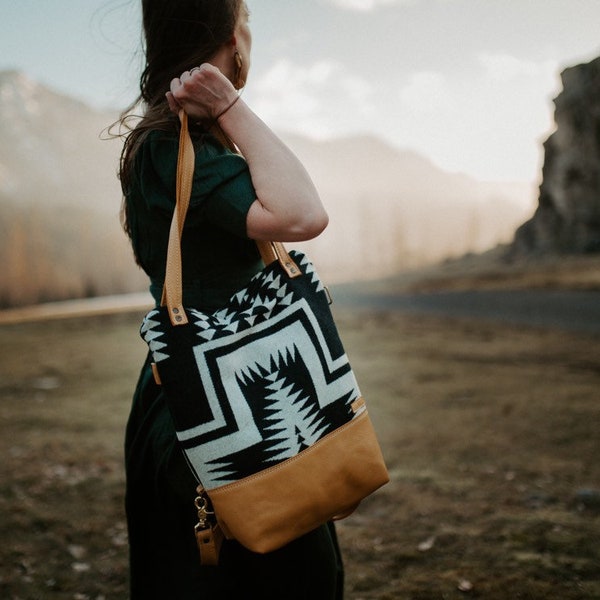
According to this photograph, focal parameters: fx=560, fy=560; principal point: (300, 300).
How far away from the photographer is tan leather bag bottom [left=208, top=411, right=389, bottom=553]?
1198 mm

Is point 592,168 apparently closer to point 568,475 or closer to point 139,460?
point 568,475

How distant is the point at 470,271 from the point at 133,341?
18939 millimetres

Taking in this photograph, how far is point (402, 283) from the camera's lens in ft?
89.5

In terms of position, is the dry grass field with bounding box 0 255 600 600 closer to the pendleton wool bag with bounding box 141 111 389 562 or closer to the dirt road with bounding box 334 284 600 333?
the pendleton wool bag with bounding box 141 111 389 562

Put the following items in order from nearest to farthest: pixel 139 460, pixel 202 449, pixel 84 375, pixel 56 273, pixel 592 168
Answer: pixel 202 449
pixel 139 460
pixel 84 375
pixel 592 168
pixel 56 273

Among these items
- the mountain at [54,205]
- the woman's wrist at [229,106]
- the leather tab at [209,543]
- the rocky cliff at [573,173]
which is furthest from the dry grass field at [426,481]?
the rocky cliff at [573,173]

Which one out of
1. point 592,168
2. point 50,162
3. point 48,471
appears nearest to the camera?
point 48,471

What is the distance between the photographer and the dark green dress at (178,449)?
1.26 metres

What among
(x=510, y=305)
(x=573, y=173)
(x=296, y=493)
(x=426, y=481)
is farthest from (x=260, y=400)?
(x=573, y=173)

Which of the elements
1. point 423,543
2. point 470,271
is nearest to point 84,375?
point 423,543

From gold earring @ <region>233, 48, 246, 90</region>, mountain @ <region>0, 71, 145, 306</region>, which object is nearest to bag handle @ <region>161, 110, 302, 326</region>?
gold earring @ <region>233, 48, 246, 90</region>

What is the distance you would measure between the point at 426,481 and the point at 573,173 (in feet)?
89.4

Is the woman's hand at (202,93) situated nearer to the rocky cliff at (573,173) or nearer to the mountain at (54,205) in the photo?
the mountain at (54,205)

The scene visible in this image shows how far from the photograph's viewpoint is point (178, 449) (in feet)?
4.60
